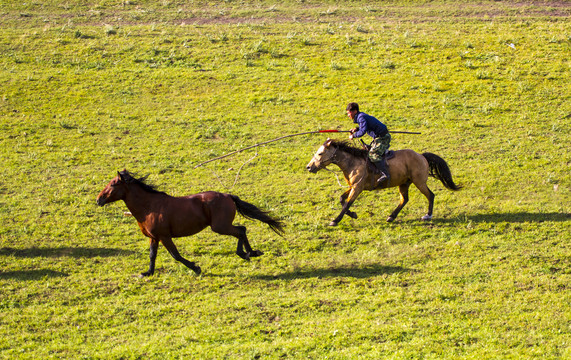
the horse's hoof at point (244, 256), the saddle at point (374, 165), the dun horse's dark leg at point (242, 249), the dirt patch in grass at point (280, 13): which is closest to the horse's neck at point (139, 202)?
the dun horse's dark leg at point (242, 249)

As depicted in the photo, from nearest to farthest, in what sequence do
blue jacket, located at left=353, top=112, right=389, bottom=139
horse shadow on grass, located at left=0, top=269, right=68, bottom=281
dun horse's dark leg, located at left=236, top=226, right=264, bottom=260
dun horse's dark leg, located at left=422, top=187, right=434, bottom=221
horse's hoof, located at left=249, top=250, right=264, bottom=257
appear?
1. dun horse's dark leg, located at left=236, top=226, right=264, bottom=260
2. horse shadow on grass, located at left=0, top=269, right=68, bottom=281
3. horse's hoof, located at left=249, top=250, right=264, bottom=257
4. blue jacket, located at left=353, top=112, right=389, bottom=139
5. dun horse's dark leg, located at left=422, top=187, right=434, bottom=221

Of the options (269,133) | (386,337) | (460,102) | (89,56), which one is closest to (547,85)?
(460,102)

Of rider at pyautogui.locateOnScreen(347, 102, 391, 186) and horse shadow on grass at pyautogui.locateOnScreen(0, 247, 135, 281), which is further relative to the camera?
rider at pyautogui.locateOnScreen(347, 102, 391, 186)

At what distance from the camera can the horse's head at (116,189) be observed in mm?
12078

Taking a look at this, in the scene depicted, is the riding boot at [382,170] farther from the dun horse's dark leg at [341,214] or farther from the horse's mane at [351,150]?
the dun horse's dark leg at [341,214]

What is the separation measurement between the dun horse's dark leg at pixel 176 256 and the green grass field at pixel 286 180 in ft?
0.87

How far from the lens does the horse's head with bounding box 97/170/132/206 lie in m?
12.1

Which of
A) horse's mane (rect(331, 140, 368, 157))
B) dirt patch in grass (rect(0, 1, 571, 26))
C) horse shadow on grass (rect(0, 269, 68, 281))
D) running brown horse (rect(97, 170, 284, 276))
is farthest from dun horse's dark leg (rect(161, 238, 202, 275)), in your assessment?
dirt patch in grass (rect(0, 1, 571, 26))

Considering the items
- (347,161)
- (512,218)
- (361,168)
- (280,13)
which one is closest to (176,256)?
(347,161)

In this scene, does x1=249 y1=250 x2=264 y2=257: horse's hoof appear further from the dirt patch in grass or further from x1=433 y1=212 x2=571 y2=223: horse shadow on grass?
the dirt patch in grass

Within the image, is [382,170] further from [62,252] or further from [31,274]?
[31,274]

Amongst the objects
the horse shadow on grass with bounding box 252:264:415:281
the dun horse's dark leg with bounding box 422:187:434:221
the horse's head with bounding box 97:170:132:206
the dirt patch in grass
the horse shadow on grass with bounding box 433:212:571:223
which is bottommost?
the horse shadow on grass with bounding box 433:212:571:223

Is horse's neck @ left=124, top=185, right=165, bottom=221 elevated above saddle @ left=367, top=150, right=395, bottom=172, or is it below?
above

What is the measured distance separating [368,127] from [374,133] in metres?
0.29
